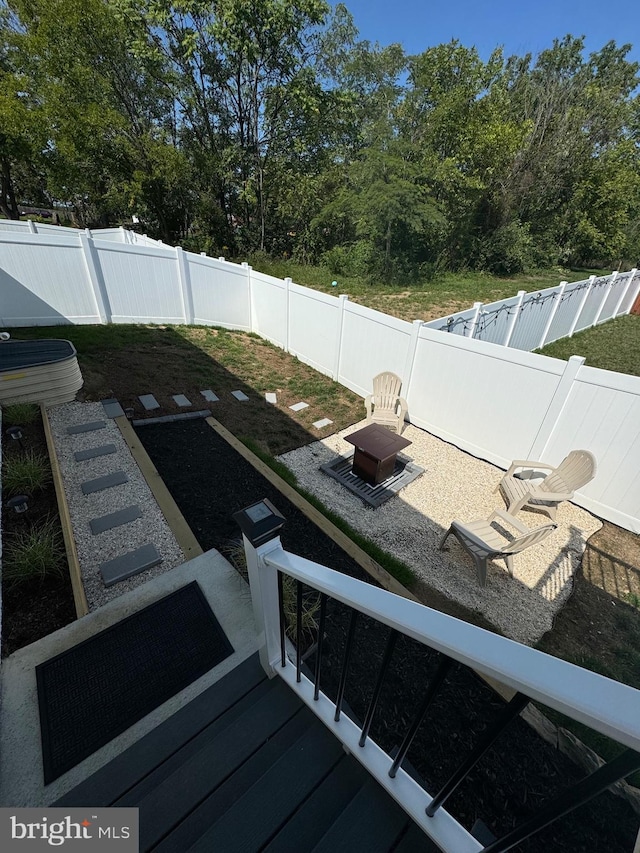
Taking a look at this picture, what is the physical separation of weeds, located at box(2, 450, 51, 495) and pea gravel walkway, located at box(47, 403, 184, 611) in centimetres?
29

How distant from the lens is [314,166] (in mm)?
17500

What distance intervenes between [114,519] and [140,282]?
7.24 metres

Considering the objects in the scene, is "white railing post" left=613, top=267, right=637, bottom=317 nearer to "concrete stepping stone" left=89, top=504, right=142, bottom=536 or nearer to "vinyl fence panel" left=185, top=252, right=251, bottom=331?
"vinyl fence panel" left=185, top=252, right=251, bottom=331

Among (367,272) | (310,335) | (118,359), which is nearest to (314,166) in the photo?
(367,272)

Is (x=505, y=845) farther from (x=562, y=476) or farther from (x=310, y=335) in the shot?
(x=310, y=335)

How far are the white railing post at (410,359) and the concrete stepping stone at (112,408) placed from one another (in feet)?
15.6

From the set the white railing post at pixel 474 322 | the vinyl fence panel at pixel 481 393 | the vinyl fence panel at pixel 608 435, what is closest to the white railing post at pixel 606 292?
the white railing post at pixel 474 322

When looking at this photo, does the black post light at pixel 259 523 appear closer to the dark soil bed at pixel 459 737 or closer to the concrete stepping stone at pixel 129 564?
the dark soil bed at pixel 459 737

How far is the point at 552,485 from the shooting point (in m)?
4.60

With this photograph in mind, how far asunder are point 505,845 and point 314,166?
22.1 meters

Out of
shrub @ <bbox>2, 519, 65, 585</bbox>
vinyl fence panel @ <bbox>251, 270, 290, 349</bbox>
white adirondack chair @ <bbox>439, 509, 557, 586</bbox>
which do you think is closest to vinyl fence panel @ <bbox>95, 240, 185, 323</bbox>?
vinyl fence panel @ <bbox>251, 270, 290, 349</bbox>

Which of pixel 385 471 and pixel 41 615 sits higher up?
pixel 41 615

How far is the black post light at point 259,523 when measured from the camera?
4.58 ft

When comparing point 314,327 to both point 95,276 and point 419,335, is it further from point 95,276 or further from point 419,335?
point 95,276
